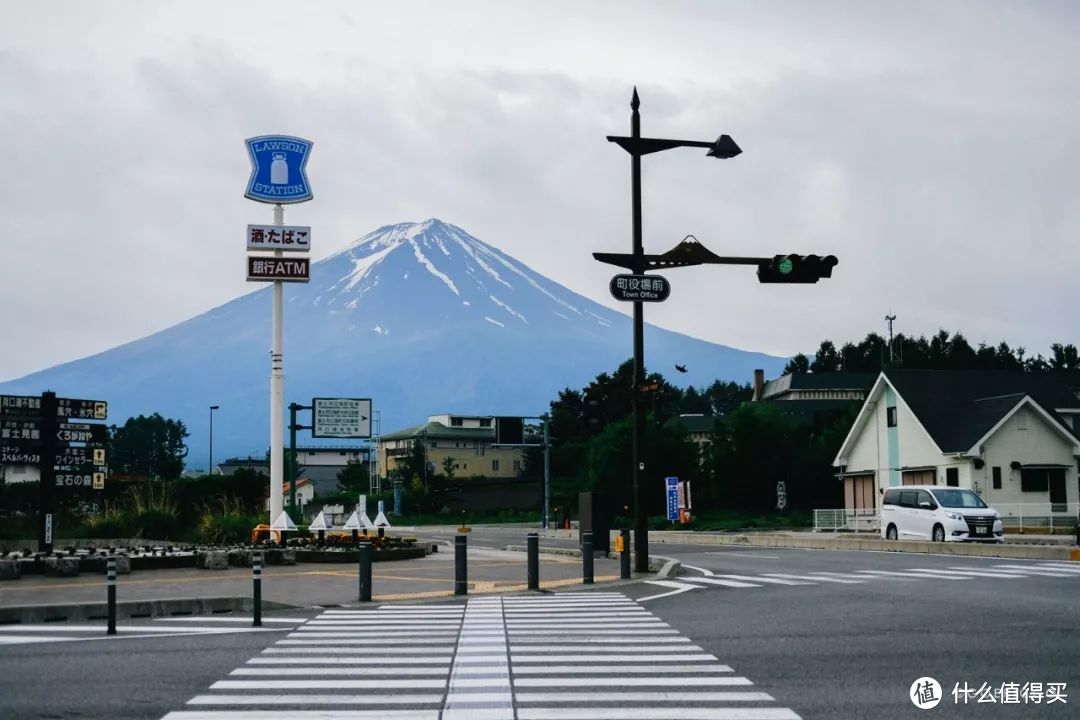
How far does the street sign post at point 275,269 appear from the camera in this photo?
35094 millimetres

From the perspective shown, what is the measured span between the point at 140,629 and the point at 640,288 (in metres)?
11.0

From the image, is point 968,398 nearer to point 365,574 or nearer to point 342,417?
point 342,417

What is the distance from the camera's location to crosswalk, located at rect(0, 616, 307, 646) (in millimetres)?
13977

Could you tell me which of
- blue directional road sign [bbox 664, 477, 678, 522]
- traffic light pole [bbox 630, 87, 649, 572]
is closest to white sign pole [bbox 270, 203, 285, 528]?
traffic light pole [bbox 630, 87, 649, 572]

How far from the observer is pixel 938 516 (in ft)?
107

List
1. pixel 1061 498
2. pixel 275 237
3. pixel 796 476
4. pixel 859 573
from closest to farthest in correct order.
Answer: pixel 859 573
pixel 275 237
pixel 1061 498
pixel 796 476

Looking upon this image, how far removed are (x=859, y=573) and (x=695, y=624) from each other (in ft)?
29.1

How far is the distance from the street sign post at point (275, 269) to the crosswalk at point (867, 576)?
55.9 feet

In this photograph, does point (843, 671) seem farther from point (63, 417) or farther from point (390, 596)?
point (63, 417)

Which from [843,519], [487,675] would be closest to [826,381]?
Answer: [843,519]

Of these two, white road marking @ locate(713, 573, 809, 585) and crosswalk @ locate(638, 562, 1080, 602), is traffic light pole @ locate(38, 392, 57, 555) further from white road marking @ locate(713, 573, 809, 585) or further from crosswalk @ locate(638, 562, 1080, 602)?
white road marking @ locate(713, 573, 809, 585)

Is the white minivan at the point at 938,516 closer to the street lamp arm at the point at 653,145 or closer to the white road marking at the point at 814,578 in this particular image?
the white road marking at the point at 814,578

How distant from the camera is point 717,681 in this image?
9.79m

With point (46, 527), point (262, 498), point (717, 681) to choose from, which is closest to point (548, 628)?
point (717, 681)
